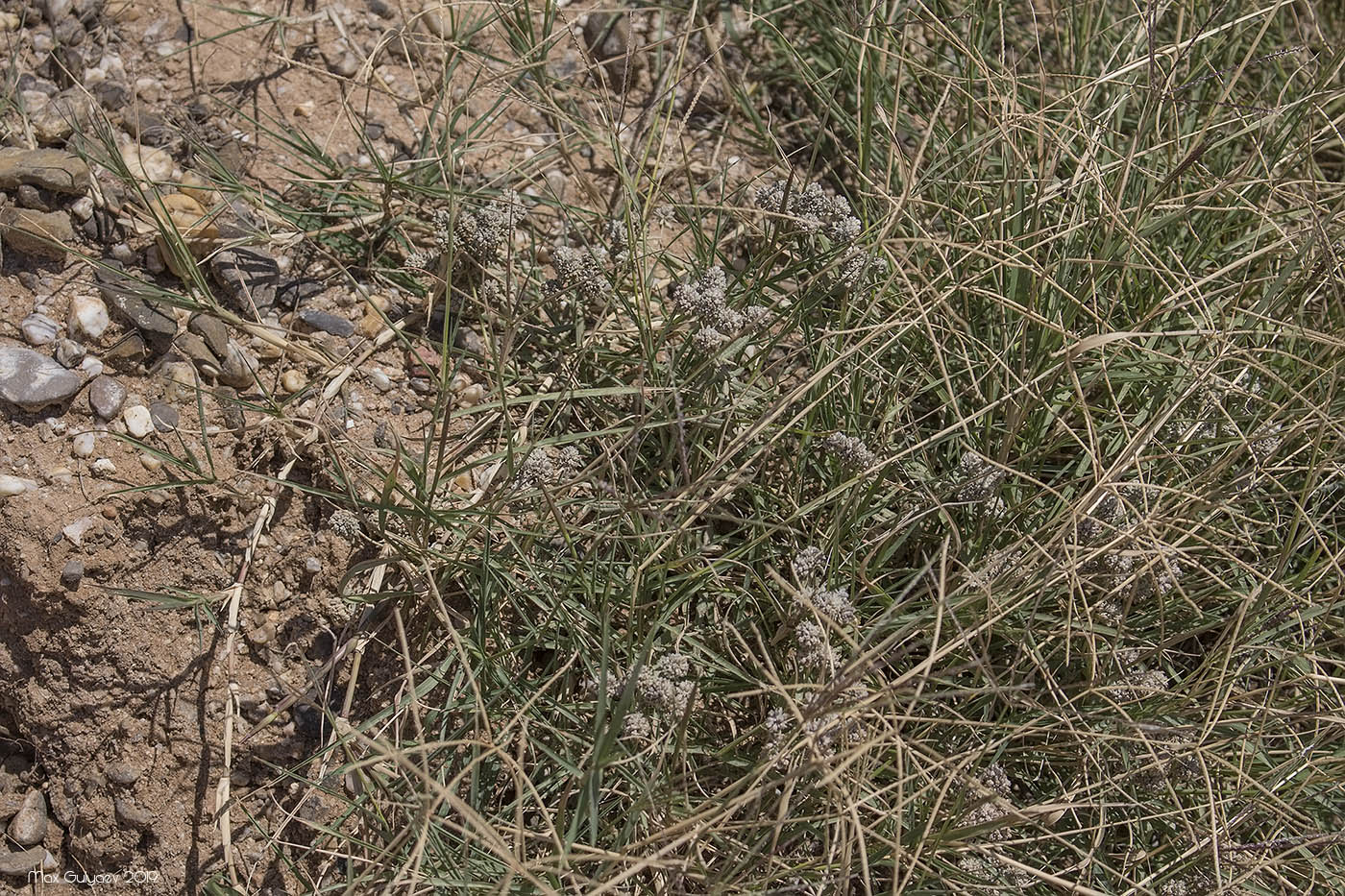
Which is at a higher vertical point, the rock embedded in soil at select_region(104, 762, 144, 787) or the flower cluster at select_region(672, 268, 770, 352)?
the flower cluster at select_region(672, 268, 770, 352)

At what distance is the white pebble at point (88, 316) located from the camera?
1807mm

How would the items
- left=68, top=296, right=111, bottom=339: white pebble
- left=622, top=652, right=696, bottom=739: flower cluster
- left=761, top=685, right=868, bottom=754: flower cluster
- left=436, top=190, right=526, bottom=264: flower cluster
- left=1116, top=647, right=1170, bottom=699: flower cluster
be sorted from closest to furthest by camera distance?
Answer: 1. left=761, top=685, right=868, bottom=754: flower cluster
2. left=622, top=652, right=696, bottom=739: flower cluster
3. left=1116, top=647, right=1170, bottom=699: flower cluster
4. left=68, top=296, right=111, bottom=339: white pebble
5. left=436, top=190, right=526, bottom=264: flower cluster

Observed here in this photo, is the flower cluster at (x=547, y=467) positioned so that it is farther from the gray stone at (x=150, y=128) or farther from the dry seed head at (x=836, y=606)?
the gray stone at (x=150, y=128)

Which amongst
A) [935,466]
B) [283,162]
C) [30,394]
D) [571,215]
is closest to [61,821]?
[30,394]

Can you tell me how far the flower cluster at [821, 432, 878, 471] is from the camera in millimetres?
1768

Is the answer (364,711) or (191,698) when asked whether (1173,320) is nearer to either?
(364,711)

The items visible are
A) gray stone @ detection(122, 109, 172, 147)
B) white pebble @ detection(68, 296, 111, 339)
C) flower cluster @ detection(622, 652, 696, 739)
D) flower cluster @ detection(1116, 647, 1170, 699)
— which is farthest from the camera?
gray stone @ detection(122, 109, 172, 147)

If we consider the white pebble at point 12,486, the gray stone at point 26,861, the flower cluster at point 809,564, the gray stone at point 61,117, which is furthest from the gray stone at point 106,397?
the flower cluster at point 809,564

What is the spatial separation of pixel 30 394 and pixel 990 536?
5.37ft

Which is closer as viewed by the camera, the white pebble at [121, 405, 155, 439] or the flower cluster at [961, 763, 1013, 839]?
the flower cluster at [961, 763, 1013, 839]

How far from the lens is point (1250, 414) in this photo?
1.83 meters

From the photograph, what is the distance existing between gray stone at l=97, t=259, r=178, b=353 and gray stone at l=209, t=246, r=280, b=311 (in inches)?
5.1

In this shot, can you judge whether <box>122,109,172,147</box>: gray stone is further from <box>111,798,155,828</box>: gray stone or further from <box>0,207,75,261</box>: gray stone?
<box>111,798,155,828</box>: gray stone

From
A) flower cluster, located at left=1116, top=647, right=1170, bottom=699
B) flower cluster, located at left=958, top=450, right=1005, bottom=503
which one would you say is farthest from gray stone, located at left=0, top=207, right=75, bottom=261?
flower cluster, located at left=1116, top=647, right=1170, bottom=699
